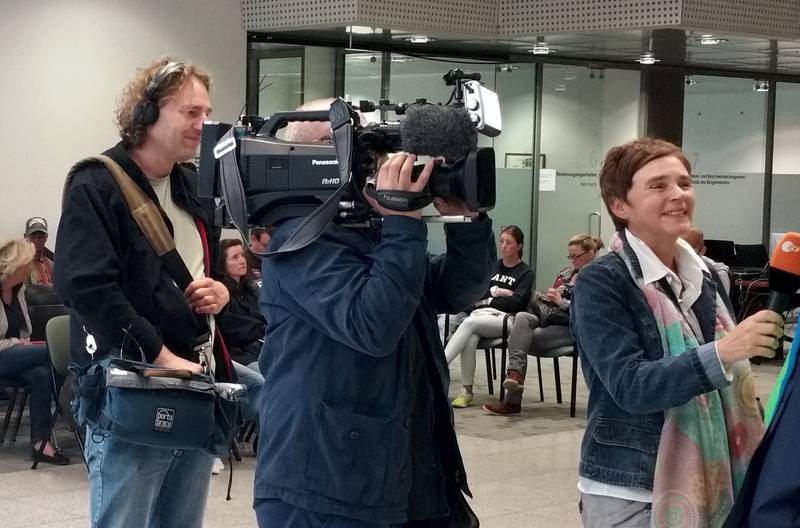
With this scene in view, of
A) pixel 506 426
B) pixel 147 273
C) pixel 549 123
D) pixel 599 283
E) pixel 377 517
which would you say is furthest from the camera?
pixel 549 123

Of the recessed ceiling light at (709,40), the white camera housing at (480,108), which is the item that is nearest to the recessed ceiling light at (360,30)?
the recessed ceiling light at (709,40)

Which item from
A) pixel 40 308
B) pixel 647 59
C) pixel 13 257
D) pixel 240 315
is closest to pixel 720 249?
pixel 647 59

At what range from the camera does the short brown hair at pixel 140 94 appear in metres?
3.17

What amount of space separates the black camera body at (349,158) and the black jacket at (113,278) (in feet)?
2.08

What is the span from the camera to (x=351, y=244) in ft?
7.71

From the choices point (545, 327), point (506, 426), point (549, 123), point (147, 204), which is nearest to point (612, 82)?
point (549, 123)

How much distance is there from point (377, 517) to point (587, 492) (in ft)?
2.09

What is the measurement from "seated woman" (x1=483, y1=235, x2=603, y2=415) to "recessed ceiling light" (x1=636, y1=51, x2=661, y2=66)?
4075 mm

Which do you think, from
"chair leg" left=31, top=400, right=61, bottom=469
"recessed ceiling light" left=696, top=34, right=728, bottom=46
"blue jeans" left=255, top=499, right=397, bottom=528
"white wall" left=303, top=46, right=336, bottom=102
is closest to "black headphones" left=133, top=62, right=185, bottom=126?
"blue jeans" left=255, top=499, right=397, bottom=528

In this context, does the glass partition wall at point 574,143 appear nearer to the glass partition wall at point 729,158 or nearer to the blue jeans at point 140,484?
the glass partition wall at point 729,158

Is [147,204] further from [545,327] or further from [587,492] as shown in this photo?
[545,327]

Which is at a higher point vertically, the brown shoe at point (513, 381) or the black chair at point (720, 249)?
the black chair at point (720, 249)

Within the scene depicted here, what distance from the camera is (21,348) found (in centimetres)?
715

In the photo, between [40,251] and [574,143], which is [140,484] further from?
[574,143]
